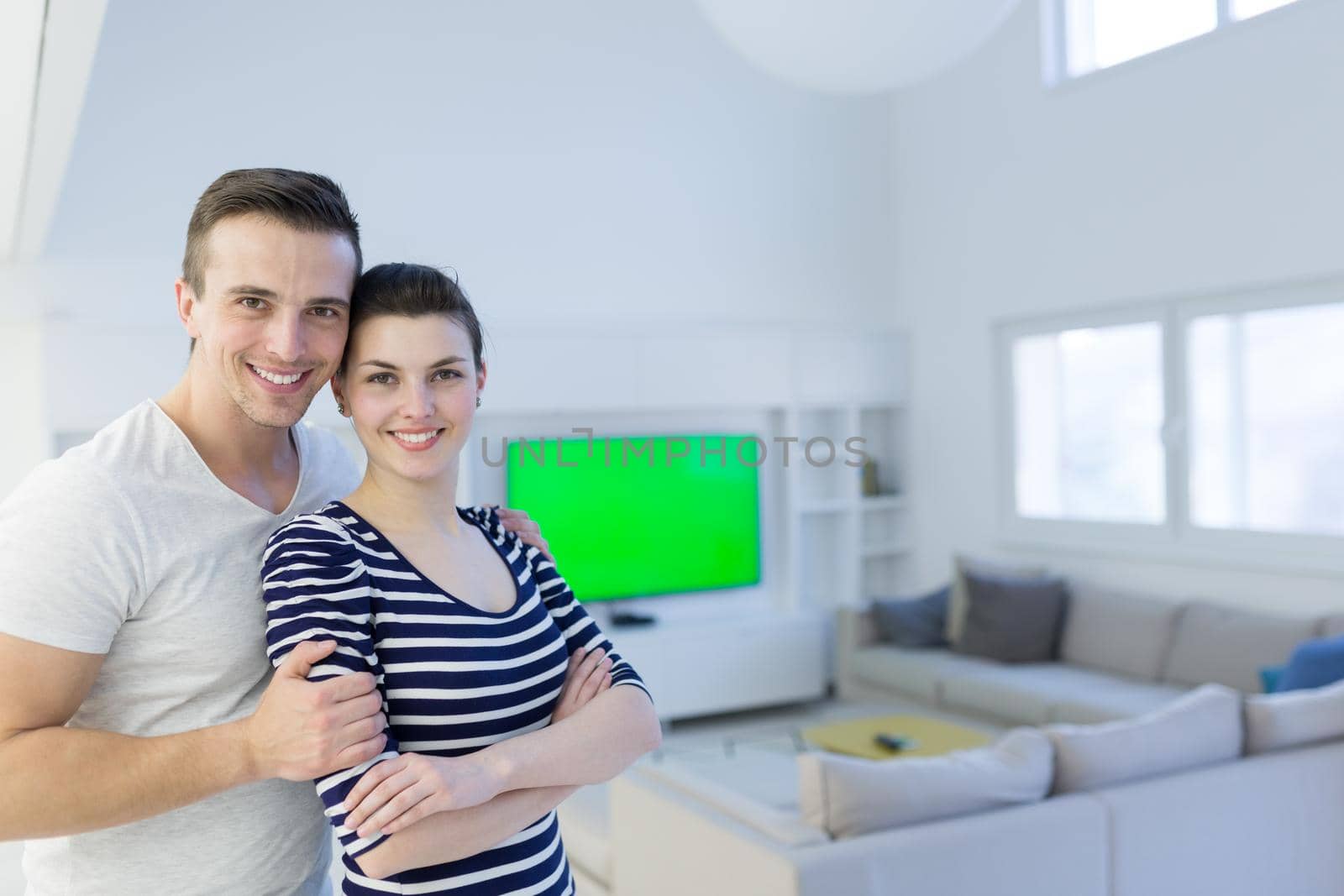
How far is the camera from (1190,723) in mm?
2760

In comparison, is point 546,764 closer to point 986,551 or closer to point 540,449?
point 540,449

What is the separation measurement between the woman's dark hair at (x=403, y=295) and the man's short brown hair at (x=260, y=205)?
8cm

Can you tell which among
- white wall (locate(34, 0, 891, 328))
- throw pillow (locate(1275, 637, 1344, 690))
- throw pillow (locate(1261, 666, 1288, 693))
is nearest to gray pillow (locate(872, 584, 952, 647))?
white wall (locate(34, 0, 891, 328))

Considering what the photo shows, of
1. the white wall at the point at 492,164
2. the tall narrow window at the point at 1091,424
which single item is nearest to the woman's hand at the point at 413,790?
the white wall at the point at 492,164

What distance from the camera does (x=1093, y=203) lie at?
573 cm

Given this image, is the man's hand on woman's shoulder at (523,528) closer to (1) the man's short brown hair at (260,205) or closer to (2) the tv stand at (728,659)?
(1) the man's short brown hair at (260,205)

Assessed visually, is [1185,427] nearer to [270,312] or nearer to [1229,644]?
[1229,644]

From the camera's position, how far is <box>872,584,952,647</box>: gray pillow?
19.3ft

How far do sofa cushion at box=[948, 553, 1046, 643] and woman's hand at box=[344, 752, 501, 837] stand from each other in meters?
4.80

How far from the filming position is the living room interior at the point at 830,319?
4.88 m

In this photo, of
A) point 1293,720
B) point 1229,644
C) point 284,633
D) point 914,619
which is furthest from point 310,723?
point 914,619

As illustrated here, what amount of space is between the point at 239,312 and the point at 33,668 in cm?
43

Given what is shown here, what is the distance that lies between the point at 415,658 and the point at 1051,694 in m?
4.10

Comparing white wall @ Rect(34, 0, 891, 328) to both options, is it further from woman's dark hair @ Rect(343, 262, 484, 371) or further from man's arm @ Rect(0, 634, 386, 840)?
man's arm @ Rect(0, 634, 386, 840)
